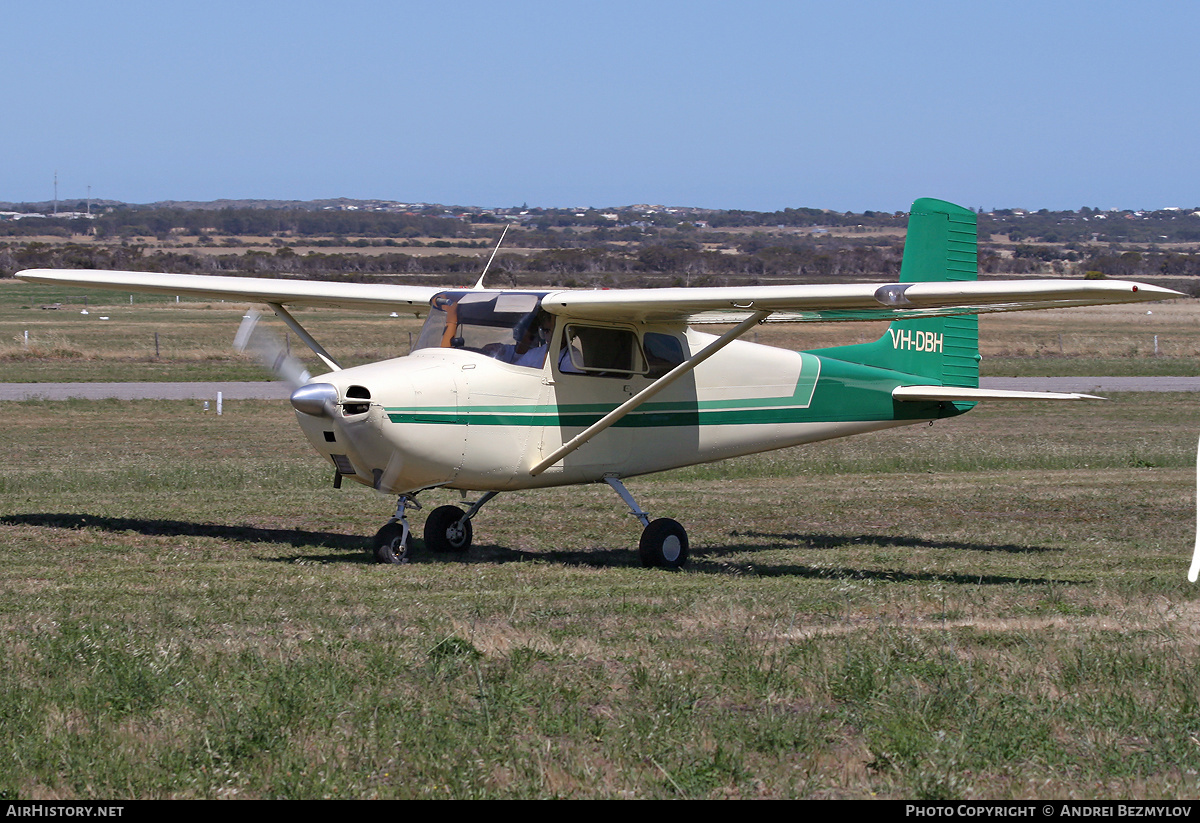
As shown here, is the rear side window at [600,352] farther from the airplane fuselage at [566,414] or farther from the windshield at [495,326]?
the windshield at [495,326]

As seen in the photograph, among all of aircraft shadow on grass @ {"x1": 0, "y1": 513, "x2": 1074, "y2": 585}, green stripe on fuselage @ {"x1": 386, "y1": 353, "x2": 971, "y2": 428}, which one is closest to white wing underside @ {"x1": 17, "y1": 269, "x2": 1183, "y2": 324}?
green stripe on fuselage @ {"x1": 386, "y1": 353, "x2": 971, "y2": 428}

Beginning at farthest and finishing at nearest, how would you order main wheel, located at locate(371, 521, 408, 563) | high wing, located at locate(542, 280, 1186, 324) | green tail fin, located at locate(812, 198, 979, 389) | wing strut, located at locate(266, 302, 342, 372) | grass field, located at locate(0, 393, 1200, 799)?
green tail fin, located at locate(812, 198, 979, 389) → wing strut, located at locate(266, 302, 342, 372) → main wheel, located at locate(371, 521, 408, 563) → high wing, located at locate(542, 280, 1186, 324) → grass field, located at locate(0, 393, 1200, 799)

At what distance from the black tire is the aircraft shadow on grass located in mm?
136

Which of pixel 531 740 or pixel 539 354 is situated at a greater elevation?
pixel 539 354

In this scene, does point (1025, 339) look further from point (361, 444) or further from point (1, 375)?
point (361, 444)

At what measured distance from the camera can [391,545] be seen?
11.3 m

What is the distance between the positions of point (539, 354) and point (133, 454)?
11.6m

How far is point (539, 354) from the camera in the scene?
11445 millimetres

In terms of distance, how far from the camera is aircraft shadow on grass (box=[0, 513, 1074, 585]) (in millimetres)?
11062

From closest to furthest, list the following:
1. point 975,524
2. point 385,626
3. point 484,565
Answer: point 385,626, point 484,565, point 975,524

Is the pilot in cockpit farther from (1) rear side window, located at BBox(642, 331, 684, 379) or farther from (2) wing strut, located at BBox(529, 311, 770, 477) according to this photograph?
(1) rear side window, located at BBox(642, 331, 684, 379)

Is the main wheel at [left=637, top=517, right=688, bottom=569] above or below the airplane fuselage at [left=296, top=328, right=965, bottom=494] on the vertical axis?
below

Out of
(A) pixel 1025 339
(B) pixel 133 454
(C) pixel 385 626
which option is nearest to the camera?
(C) pixel 385 626
